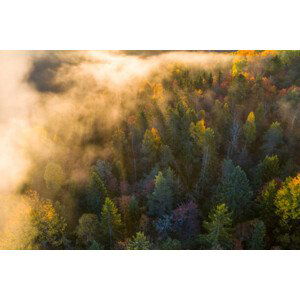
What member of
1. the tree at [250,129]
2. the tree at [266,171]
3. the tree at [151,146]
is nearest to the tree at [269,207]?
the tree at [266,171]

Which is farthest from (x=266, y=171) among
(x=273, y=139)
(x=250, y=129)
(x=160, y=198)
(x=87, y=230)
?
(x=87, y=230)

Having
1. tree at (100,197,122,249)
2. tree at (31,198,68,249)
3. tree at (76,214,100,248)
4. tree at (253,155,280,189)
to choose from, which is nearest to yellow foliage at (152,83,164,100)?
tree at (100,197,122,249)

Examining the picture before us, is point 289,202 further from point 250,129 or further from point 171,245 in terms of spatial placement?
point 171,245

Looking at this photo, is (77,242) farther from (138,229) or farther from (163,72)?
(163,72)

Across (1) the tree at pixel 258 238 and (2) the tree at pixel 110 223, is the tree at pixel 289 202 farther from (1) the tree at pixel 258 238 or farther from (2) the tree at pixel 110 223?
(2) the tree at pixel 110 223

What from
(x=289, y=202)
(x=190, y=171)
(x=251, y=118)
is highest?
(x=251, y=118)
